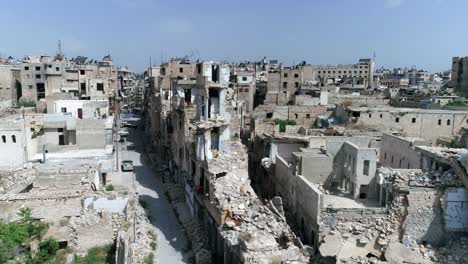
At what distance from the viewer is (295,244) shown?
55.0 ft

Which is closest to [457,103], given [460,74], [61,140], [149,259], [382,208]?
[382,208]

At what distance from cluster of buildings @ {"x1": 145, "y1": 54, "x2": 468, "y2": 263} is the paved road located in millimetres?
1328

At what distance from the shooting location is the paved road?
64.1 ft

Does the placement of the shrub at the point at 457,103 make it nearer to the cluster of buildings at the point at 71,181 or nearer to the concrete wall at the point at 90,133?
the cluster of buildings at the point at 71,181

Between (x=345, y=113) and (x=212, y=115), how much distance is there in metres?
15.0

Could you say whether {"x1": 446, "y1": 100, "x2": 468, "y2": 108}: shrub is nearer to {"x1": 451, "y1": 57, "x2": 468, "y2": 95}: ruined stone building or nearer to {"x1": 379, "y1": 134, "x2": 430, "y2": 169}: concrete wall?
{"x1": 379, "y1": 134, "x2": 430, "y2": 169}: concrete wall

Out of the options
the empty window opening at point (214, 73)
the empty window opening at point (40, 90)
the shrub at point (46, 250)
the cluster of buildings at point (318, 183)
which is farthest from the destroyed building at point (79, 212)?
the empty window opening at point (40, 90)

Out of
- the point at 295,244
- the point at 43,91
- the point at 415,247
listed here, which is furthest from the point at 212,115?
the point at 43,91

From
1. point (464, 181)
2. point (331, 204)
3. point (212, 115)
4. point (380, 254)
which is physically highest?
point (212, 115)

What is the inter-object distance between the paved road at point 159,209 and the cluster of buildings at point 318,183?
4.36 ft

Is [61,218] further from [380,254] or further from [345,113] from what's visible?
[345,113]

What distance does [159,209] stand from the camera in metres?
24.6

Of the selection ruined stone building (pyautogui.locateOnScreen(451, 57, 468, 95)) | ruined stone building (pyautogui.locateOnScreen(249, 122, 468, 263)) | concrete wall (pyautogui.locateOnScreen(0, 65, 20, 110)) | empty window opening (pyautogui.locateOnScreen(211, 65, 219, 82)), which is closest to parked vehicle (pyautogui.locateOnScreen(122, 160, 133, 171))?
empty window opening (pyautogui.locateOnScreen(211, 65, 219, 82))

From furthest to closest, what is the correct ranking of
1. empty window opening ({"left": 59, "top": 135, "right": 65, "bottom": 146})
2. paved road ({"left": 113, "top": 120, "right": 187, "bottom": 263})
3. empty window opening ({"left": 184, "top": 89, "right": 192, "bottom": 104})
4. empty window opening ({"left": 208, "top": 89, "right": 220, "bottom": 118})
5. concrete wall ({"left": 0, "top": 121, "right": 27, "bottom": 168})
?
1. empty window opening ({"left": 184, "top": 89, "right": 192, "bottom": 104})
2. empty window opening ({"left": 59, "top": 135, "right": 65, "bottom": 146})
3. concrete wall ({"left": 0, "top": 121, "right": 27, "bottom": 168})
4. empty window opening ({"left": 208, "top": 89, "right": 220, "bottom": 118})
5. paved road ({"left": 113, "top": 120, "right": 187, "bottom": 263})
